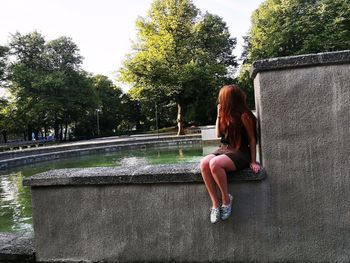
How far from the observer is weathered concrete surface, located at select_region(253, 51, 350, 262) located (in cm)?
280

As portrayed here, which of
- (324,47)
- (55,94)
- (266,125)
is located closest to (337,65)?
(266,125)

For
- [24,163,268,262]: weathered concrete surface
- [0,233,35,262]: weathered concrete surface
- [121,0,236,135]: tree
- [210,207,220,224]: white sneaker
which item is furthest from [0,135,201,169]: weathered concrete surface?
[210,207,220,224]: white sneaker

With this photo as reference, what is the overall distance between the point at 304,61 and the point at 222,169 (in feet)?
3.40

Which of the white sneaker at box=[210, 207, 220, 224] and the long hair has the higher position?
the long hair

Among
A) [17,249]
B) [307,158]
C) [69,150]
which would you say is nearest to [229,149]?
[307,158]

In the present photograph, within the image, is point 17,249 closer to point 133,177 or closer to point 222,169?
point 133,177

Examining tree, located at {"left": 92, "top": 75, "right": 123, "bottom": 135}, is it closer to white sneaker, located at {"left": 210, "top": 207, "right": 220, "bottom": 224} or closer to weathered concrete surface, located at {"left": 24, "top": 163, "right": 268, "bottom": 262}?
weathered concrete surface, located at {"left": 24, "top": 163, "right": 268, "bottom": 262}

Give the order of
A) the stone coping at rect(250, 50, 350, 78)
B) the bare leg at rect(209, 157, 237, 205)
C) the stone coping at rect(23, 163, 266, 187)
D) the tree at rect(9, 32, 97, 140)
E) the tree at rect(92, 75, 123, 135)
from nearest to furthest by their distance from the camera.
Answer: the stone coping at rect(250, 50, 350, 78), the bare leg at rect(209, 157, 237, 205), the stone coping at rect(23, 163, 266, 187), the tree at rect(9, 32, 97, 140), the tree at rect(92, 75, 123, 135)

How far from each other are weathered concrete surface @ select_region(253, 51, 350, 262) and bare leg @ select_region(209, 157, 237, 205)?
304 mm

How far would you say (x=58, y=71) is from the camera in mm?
44062

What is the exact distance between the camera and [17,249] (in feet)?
11.3

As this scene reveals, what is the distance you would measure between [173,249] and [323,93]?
1.74 meters

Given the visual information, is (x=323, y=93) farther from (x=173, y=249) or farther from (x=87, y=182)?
(x=87, y=182)

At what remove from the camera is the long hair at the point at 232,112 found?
3.01 metres
